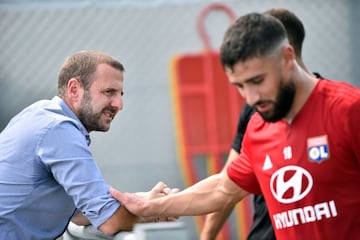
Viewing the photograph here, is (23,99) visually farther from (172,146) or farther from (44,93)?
(172,146)

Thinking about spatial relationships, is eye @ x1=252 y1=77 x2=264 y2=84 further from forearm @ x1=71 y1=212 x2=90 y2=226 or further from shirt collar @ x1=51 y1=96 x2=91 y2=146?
forearm @ x1=71 y1=212 x2=90 y2=226

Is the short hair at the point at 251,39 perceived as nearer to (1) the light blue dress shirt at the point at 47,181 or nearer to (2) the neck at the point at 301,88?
(2) the neck at the point at 301,88

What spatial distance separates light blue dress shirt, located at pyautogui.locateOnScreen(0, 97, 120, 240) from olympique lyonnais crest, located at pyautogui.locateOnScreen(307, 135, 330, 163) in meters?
0.77

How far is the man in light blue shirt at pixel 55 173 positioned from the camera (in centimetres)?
317

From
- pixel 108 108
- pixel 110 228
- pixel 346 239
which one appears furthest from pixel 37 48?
pixel 346 239

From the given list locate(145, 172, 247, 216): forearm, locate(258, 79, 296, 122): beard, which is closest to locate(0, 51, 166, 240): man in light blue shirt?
locate(145, 172, 247, 216): forearm

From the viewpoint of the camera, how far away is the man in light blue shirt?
3.17m

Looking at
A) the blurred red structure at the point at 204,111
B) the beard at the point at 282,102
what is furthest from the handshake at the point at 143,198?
the blurred red structure at the point at 204,111

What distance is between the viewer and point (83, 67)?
11.5 feet

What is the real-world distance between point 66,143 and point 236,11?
11.2 ft

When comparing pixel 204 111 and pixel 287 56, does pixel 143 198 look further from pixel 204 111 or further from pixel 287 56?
pixel 204 111

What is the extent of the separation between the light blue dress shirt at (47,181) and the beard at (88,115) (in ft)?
0.44

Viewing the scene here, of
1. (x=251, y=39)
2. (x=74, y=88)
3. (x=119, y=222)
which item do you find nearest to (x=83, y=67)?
(x=74, y=88)

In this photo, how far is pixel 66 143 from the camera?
3215mm
